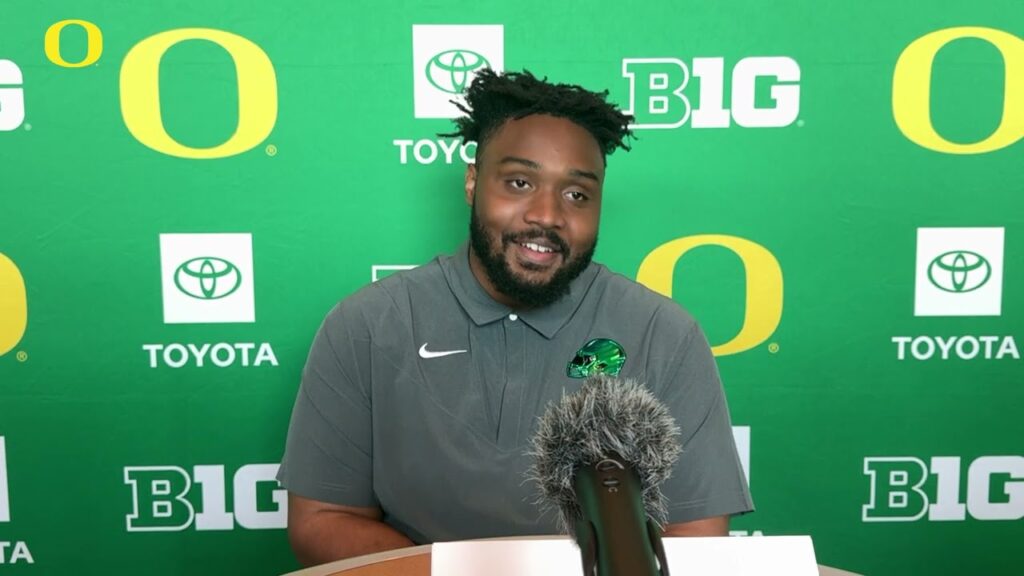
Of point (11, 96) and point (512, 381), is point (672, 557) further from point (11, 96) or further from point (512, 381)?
point (11, 96)

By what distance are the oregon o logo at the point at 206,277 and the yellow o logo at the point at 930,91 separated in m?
1.35

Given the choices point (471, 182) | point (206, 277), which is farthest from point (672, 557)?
point (206, 277)

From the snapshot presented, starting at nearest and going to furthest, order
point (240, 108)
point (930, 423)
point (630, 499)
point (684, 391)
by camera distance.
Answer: point (630, 499)
point (684, 391)
point (240, 108)
point (930, 423)

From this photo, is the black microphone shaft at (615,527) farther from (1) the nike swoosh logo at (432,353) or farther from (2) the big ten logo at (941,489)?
(2) the big ten logo at (941,489)

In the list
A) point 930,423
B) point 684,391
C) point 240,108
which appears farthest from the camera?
point 930,423

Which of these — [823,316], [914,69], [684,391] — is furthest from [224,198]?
[914,69]

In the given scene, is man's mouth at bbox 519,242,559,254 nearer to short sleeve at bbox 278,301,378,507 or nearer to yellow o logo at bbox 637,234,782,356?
short sleeve at bbox 278,301,378,507

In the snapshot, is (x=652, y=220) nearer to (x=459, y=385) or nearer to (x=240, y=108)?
(x=459, y=385)

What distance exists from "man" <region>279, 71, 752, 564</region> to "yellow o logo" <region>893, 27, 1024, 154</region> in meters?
0.72

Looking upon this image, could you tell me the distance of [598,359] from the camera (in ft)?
4.47

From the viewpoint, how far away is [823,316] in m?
1.83

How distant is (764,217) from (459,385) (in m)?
0.80

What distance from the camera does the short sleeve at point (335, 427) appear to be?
51.5 inches

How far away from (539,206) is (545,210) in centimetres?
1
